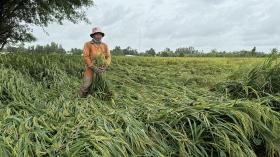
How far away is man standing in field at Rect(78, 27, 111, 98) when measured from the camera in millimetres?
9914

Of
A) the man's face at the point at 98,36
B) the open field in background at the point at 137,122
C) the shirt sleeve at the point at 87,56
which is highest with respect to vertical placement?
the man's face at the point at 98,36

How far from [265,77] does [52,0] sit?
30.6ft

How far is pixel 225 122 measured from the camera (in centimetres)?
725

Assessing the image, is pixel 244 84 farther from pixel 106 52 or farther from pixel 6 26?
pixel 6 26

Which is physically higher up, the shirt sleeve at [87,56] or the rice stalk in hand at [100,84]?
the shirt sleeve at [87,56]

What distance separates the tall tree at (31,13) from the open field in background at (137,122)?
744 cm

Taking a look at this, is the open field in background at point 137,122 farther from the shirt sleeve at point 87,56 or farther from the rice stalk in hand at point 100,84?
the shirt sleeve at point 87,56

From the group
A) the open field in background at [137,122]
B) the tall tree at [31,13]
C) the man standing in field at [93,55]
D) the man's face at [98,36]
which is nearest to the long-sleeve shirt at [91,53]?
the man standing in field at [93,55]

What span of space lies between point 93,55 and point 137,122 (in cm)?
332

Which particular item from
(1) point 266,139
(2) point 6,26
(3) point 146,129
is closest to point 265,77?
(1) point 266,139

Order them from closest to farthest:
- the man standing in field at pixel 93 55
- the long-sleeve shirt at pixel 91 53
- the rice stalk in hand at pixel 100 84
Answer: the rice stalk in hand at pixel 100 84 < the man standing in field at pixel 93 55 < the long-sleeve shirt at pixel 91 53

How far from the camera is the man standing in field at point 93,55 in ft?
32.5

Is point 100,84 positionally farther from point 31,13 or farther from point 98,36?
point 31,13

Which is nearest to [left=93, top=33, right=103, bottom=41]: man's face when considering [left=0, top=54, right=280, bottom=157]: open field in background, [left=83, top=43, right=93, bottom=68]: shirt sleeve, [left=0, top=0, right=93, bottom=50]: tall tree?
[left=83, top=43, right=93, bottom=68]: shirt sleeve
